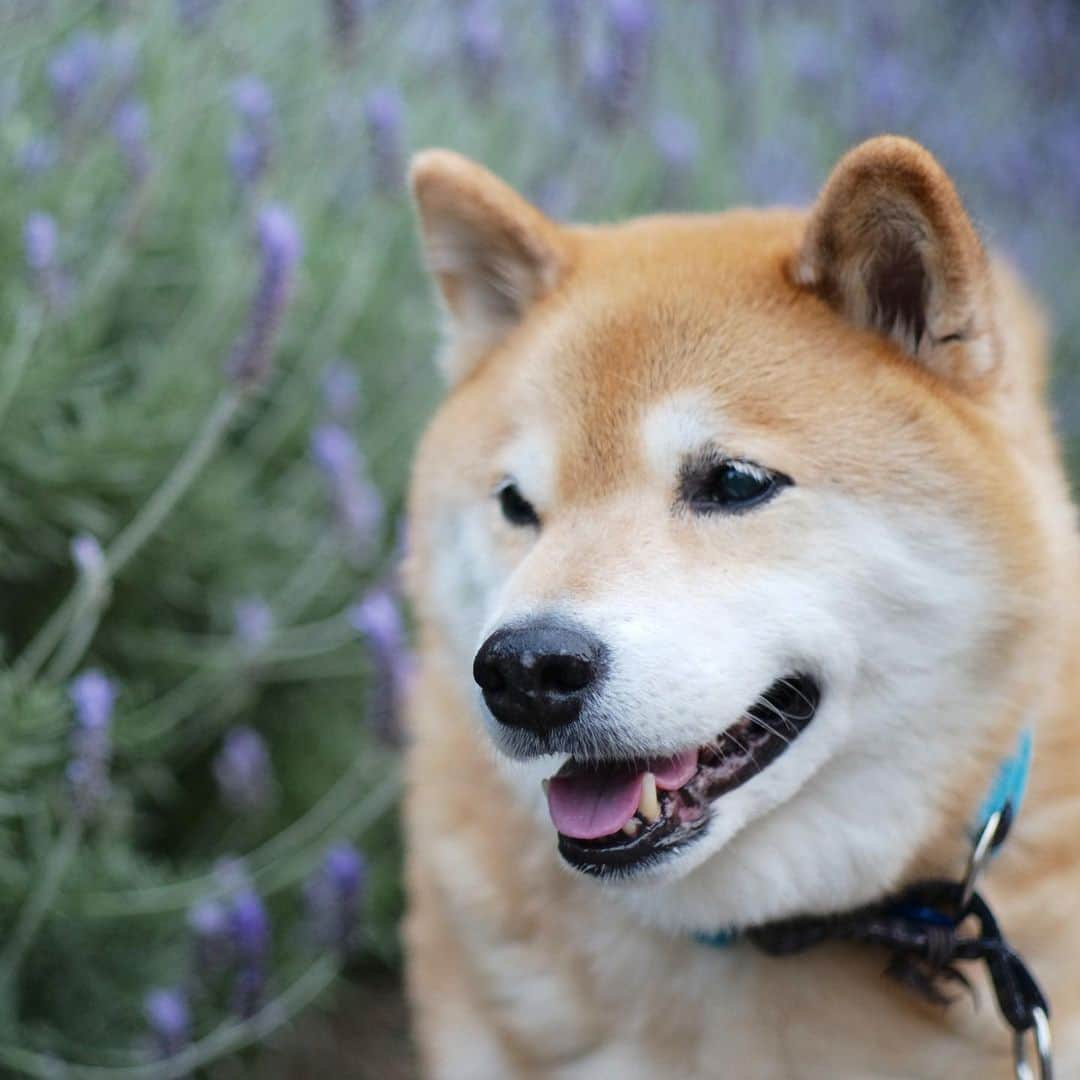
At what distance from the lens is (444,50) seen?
365 cm

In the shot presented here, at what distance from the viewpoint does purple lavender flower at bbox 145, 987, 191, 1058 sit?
1966 mm

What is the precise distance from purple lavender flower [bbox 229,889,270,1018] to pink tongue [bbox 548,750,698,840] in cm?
59

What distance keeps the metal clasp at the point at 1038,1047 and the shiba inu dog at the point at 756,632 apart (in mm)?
142

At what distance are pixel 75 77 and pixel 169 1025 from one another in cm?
143

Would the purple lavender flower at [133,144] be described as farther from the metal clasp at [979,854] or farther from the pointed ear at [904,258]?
the metal clasp at [979,854]

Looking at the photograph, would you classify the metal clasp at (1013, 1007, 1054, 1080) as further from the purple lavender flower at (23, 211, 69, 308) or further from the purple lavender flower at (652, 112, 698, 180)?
the purple lavender flower at (652, 112, 698, 180)

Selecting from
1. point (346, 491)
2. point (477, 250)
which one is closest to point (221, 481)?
point (346, 491)

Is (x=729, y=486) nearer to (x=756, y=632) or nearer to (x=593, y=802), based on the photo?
(x=756, y=632)

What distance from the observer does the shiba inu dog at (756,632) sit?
1.54 metres


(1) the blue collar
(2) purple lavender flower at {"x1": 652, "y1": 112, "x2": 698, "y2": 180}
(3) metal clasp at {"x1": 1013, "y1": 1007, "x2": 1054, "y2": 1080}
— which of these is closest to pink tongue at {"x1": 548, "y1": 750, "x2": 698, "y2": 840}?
(1) the blue collar

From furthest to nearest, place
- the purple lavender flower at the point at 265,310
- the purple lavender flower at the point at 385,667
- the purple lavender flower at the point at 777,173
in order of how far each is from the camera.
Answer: the purple lavender flower at the point at 777,173, the purple lavender flower at the point at 385,667, the purple lavender flower at the point at 265,310

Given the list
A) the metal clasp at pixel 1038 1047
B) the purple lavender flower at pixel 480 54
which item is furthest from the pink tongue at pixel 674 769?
the purple lavender flower at pixel 480 54

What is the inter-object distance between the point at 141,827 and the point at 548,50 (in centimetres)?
237

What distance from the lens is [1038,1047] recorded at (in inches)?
58.5
